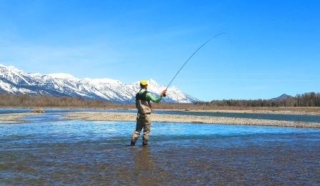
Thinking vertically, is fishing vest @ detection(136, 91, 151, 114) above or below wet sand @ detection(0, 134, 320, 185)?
above

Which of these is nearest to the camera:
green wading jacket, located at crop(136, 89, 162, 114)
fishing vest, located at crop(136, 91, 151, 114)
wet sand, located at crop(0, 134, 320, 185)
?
wet sand, located at crop(0, 134, 320, 185)

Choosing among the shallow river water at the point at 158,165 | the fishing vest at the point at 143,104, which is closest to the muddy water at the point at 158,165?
the shallow river water at the point at 158,165

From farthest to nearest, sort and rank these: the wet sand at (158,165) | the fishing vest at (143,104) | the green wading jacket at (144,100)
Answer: the fishing vest at (143,104), the green wading jacket at (144,100), the wet sand at (158,165)

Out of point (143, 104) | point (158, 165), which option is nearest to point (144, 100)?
point (143, 104)

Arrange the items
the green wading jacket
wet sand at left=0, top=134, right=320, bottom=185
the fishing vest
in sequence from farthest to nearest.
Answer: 1. the fishing vest
2. the green wading jacket
3. wet sand at left=0, top=134, right=320, bottom=185

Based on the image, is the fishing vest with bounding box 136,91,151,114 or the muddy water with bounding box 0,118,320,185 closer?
the muddy water with bounding box 0,118,320,185

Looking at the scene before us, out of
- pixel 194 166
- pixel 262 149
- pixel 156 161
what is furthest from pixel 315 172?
pixel 262 149

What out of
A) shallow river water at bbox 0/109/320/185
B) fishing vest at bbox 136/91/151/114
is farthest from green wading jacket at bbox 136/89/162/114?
shallow river water at bbox 0/109/320/185

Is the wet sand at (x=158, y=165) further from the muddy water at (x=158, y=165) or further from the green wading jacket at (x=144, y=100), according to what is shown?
the green wading jacket at (x=144, y=100)

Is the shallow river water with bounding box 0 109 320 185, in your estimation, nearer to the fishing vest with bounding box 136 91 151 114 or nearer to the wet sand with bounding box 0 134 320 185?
the wet sand with bounding box 0 134 320 185

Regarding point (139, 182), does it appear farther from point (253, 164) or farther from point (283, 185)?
point (253, 164)

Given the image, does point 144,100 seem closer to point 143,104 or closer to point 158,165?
point 143,104

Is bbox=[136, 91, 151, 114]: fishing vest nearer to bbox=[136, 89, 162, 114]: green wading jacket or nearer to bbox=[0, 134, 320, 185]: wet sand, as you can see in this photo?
bbox=[136, 89, 162, 114]: green wading jacket

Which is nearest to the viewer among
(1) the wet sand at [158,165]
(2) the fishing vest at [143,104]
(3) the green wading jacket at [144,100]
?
(1) the wet sand at [158,165]
